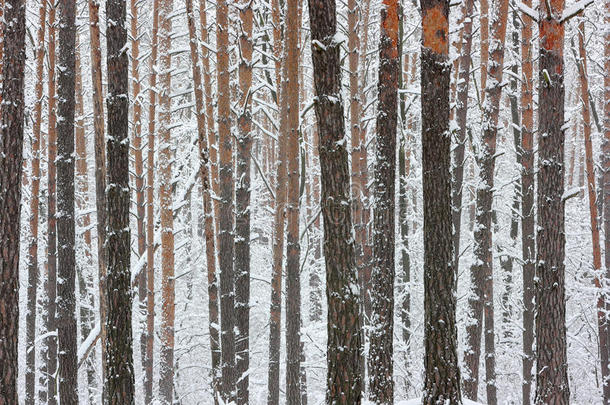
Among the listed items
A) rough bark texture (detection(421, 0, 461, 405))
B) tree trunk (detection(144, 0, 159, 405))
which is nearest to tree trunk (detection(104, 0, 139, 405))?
rough bark texture (detection(421, 0, 461, 405))

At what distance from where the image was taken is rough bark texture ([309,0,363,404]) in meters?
6.55

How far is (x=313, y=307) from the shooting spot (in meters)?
23.2

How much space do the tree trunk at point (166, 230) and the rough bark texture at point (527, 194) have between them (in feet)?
24.0

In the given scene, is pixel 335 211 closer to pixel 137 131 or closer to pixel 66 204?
pixel 66 204

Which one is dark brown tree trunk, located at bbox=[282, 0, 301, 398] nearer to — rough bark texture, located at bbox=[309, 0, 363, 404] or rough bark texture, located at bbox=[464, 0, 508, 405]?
rough bark texture, located at bbox=[464, 0, 508, 405]

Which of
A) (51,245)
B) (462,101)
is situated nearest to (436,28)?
(462,101)

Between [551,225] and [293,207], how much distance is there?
4.44 metres

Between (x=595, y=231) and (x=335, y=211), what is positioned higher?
(x=595, y=231)

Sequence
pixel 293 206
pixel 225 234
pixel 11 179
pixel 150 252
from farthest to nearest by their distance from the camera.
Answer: pixel 150 252 → pixel 293 206 → pixel 225 234 → pixel 11 179

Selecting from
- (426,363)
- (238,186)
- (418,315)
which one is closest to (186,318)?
(418,315)

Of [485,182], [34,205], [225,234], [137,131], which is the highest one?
[137,131]

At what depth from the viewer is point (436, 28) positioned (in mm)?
6824

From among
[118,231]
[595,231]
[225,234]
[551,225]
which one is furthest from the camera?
[595,231]

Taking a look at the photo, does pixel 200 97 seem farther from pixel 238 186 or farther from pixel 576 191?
pixel 576 191
